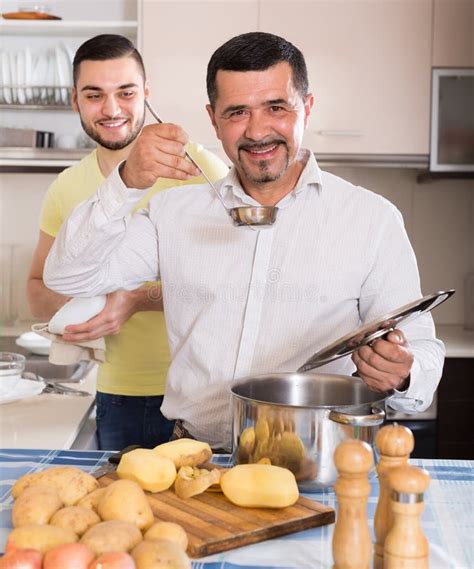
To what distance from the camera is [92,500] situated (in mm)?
930

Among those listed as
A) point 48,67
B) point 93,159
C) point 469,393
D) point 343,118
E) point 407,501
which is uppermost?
point 48,67

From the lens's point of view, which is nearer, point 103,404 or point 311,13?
point 103,404

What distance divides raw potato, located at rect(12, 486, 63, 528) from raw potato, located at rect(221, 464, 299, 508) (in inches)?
7.8

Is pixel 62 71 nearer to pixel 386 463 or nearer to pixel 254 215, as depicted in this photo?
pixel 254 215

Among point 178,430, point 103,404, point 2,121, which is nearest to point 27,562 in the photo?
point 178,430

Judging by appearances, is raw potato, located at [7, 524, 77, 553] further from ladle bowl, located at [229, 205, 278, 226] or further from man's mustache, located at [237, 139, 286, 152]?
man's mustache, located at [237, 139, 286, 152]

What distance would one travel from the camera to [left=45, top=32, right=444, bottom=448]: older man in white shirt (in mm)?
1466

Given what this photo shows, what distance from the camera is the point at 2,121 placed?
125 inches

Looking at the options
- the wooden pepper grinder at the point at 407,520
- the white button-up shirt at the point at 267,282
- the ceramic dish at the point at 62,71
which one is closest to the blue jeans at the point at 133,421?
the white button-up shirt at the point at 267,282

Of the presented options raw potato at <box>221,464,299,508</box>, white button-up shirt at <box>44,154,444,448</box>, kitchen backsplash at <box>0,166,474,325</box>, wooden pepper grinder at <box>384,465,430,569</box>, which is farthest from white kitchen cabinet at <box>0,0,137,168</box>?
wooden pepper grinder at <box>384,465,430,569</box>

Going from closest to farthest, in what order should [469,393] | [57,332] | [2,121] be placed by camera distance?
[57,332] < [469,393] < [2,121]

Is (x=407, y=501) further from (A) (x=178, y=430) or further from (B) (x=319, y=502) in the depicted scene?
(A) (x=178, y=430)

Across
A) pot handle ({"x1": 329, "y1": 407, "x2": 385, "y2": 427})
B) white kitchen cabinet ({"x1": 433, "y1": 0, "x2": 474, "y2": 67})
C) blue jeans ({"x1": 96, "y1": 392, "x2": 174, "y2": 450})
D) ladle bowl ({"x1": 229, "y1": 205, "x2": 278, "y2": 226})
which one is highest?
white kitchen cabinet ({"x1": 433, "y1": 0, "x2": 474, "y2": 67})

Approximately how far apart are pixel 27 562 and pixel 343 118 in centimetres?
243
